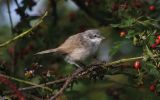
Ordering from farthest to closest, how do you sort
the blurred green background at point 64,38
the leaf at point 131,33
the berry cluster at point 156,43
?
1. the blurred green background at point 64,38
2. the leaf at point 131,33
3. the berry cluster at point 156,43

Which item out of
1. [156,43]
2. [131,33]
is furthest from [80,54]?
[156,43]

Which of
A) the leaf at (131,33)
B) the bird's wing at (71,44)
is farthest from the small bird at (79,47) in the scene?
the leaf at (131,33)

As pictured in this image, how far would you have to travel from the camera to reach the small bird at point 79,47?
6.55 metres

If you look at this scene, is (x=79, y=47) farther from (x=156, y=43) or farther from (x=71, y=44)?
(x=156, y=43)

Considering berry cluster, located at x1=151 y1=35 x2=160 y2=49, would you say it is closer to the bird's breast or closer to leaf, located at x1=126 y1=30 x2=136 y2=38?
leaf, located at x1=126 y1=30 x2=136 y2=38

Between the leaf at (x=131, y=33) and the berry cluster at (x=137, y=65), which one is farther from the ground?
the leaf at (x=131, y=33)

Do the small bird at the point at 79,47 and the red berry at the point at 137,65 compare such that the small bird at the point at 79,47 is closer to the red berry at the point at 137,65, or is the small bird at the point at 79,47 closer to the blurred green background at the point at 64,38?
the blurred green background at the point at 64,38

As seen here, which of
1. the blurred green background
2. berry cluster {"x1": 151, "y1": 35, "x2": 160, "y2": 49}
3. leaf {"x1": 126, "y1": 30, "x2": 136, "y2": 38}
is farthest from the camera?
the blurred green background

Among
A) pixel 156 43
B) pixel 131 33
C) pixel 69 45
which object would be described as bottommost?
pixel 156 43

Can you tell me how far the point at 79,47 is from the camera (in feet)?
22.4

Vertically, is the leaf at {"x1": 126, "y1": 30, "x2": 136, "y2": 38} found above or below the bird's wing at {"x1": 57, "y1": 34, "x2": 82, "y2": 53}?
below

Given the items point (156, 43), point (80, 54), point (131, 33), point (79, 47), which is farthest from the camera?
point (79, 47)

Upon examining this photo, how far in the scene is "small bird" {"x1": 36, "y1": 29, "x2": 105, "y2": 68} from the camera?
655 centimetres

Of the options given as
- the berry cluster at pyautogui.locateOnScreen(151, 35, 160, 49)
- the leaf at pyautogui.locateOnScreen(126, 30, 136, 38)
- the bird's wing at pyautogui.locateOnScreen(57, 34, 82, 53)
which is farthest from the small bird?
the berry cluster at pyautogui.locateOnScreen(151, 35, 160, 49)
